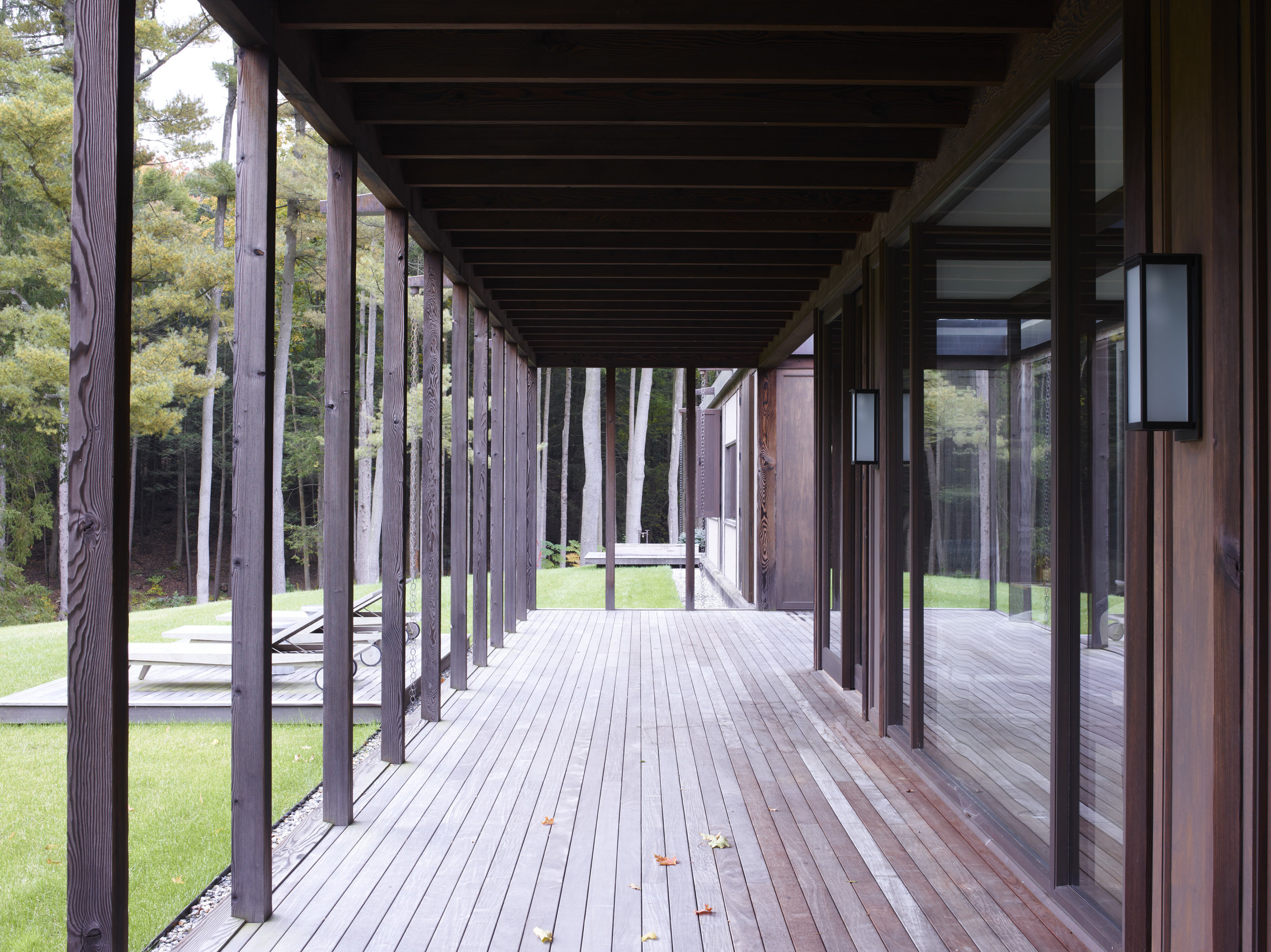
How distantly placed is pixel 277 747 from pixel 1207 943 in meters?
4.79

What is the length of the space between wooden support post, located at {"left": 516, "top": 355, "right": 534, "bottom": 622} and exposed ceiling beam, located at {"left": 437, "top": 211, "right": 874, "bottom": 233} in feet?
11.4

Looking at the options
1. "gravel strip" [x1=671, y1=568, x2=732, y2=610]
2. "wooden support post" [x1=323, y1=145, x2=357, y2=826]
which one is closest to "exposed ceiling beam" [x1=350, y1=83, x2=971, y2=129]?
"wooden support post" [x1=323, y1=145, x2=357, y2=826]

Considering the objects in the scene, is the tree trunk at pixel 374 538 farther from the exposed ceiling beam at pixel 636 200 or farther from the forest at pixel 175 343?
the exposed ceiling beam at pixel 636 200

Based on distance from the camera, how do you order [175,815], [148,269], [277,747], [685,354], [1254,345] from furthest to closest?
[148,269] → [685,354] → [277,747] → [175,815] → [1254,345]

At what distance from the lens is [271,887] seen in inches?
104

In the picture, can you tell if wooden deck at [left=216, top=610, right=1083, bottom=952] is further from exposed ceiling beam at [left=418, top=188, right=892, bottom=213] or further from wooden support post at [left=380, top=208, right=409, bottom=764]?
exposed ceiling beam at [left=418, top=188, right=892, bottom=213]

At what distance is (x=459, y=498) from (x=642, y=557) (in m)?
10.8

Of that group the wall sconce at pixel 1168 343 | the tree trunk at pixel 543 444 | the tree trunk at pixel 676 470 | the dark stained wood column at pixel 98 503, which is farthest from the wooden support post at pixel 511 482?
the tree trunk at pixel 676 470

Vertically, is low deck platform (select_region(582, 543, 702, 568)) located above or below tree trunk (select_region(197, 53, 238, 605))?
below

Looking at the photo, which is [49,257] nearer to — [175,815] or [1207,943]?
[175,815]

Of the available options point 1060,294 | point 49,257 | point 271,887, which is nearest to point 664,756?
point 271,887

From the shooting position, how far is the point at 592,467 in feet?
68.8

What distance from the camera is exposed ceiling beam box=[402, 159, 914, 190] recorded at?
421 centimetres

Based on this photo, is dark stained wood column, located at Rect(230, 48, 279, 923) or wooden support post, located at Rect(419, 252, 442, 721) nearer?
dark stained wood column, located at Rect(230, 48, 279, 923)
